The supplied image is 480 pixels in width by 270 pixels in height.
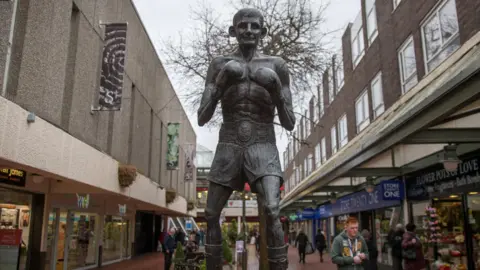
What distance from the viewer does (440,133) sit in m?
8.80

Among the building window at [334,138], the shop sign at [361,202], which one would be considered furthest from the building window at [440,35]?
the building window at [334,138]

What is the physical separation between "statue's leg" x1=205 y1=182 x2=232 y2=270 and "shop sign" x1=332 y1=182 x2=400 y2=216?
461 inches

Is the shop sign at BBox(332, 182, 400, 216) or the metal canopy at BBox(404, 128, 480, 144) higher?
the metal canopy at BBox(404, 128, 480, 144)

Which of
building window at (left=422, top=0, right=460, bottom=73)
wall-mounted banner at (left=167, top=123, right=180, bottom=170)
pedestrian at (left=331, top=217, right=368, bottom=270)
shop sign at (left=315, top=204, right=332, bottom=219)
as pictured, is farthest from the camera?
shop sign at (left=315, top=204, right=332, bottom=219)

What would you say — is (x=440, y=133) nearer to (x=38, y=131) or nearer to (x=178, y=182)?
(x=38, y=131)

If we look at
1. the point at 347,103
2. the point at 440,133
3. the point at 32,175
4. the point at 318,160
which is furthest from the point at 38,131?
the point at 318,160

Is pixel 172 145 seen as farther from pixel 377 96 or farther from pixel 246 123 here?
pixel 246 123

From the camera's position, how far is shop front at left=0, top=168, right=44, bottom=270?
10.9 meters

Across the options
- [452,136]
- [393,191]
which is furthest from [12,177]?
[393,191]

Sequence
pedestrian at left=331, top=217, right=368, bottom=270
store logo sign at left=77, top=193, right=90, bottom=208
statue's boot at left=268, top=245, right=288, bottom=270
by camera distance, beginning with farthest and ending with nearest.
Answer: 1. store logo sign at left=77, top=193, right=90, bottom=208
2. pedestrian at left=331, top=217, right=368, bottom=270
3. statue's boot at left=268, top=245, right=288, bottom=270

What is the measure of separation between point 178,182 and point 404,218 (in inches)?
840

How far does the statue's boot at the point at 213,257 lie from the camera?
163 inches

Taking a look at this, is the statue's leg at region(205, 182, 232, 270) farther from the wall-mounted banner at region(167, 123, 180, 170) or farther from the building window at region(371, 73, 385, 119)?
the wall-mounted banner at region(167, 123, 180, 170)

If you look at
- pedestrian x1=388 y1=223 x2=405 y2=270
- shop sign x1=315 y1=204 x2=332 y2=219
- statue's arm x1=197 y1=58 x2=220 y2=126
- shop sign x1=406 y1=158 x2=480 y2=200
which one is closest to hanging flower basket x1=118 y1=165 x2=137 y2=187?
pedestrian x1=388 y1=223 x2=405 y2=270
